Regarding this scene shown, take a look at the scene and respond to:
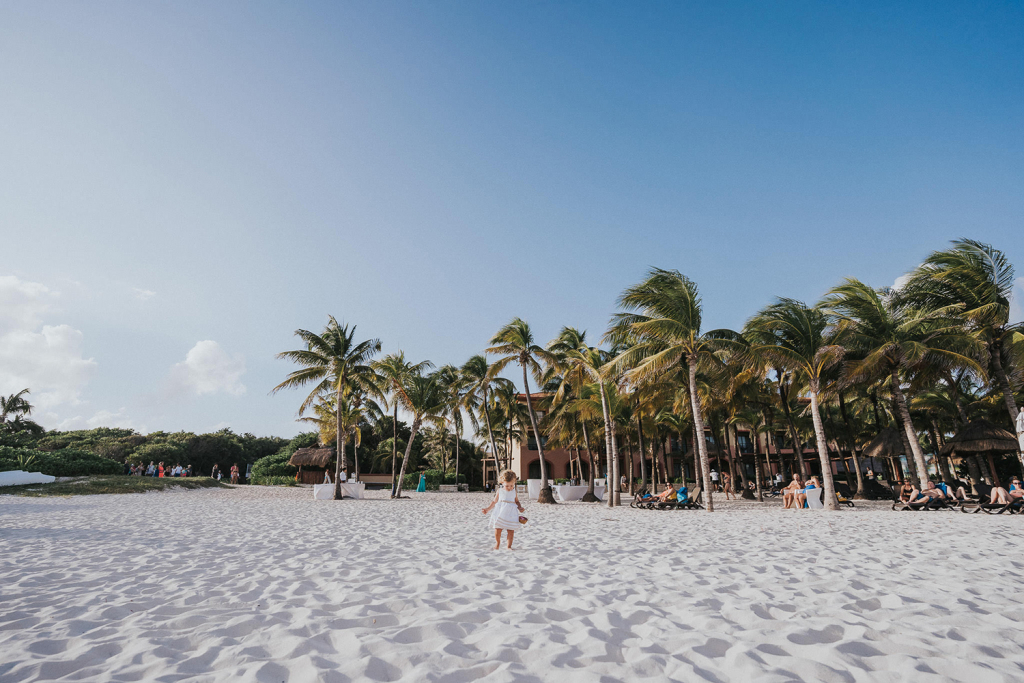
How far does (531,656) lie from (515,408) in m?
27.6

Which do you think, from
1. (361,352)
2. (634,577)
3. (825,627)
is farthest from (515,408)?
(825,627)

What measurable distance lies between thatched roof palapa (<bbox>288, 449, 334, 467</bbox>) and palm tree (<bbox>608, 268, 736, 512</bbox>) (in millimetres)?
26989

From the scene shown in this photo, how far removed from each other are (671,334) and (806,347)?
412 cm

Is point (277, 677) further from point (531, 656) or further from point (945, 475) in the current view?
point (945, 475)

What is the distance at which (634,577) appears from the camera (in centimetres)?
539

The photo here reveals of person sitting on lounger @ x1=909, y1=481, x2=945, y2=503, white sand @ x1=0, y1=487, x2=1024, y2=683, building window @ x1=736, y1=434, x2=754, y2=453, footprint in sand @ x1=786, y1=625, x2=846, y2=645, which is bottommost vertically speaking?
footprint in sand @ x1=786, y1=625, x2=846, y2=645

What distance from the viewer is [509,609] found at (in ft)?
13.6

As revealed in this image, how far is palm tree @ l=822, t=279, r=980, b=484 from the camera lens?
602 inches

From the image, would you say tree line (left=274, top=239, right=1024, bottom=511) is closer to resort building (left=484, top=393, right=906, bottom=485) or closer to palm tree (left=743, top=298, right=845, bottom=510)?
palm tree (left=743, top=298, right=845, bottom=510)

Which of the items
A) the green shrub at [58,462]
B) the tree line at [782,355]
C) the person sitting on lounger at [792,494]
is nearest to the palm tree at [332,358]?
the tree line at [782,355]

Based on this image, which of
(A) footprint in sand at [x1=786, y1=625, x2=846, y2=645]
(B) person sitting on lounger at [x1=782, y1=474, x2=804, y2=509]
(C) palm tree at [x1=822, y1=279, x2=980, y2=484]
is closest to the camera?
(A) footprint in sand at [x1=786, y1=625, x2=846, y2=645]

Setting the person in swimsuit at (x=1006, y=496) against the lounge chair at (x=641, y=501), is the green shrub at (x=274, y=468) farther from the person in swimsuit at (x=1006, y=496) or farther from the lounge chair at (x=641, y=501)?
the person in swimsuit at (x=1006, y=496)

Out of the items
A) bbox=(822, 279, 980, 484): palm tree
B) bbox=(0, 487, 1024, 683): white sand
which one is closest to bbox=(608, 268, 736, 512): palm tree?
bbox=(822, 279, 980, 484): palm tree

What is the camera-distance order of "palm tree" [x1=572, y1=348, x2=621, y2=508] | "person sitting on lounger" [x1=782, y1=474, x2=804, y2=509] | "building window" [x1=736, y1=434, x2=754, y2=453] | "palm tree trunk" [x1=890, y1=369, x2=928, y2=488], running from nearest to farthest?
"palm tree trunk" [x1=890, y1=369, x2=928, y2=488]
"person sitting on lounger" [x1=782, y1=474, x2=804, y2=509]
"palm tree" [x1=572, y1=348, x2=621, y2=508]
"building window" [x1=736, y1=434, x2=754, y2=453]
